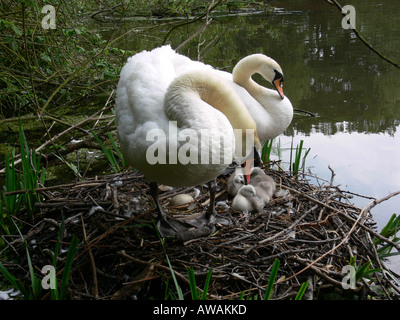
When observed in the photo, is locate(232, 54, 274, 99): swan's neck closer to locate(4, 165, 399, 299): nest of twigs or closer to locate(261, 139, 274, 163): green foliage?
locate(261, 139, 274, 163): green foliage

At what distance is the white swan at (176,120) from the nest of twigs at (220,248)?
13.8 inches

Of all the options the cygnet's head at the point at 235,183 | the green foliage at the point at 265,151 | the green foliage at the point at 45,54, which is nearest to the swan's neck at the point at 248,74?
the green foliage at the point at 265,151

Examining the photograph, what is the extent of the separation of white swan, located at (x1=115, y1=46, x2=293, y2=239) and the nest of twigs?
350 millimetres

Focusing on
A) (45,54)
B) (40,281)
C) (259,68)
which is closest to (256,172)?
(259,68)

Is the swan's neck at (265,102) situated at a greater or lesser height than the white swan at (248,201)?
greater

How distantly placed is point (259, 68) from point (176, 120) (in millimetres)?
2023

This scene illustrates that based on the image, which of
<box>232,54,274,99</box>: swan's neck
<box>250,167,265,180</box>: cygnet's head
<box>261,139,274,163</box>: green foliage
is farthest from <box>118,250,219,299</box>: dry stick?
<box>232,54,274,99</box>: swan's neck

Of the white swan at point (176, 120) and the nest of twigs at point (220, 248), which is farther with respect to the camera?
the nest of twigs at point (220, 248)

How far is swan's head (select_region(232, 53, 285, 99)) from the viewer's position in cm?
439

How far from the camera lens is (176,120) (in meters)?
2.75

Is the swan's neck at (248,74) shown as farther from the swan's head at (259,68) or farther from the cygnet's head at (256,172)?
the cygnet's head at (256,172)

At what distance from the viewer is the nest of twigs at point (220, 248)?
2797 millimetres
